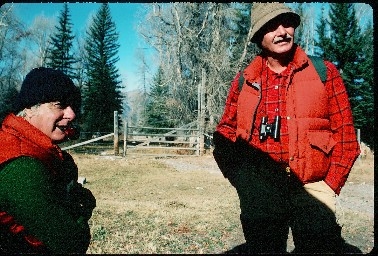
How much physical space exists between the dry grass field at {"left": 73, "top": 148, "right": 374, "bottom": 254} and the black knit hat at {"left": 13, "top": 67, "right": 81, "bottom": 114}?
273cm

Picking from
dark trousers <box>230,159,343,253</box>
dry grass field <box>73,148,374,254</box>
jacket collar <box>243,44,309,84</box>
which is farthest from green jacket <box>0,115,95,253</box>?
dry grass field <box>73,148,374,254</box>

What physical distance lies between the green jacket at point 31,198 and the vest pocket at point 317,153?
1.52 m

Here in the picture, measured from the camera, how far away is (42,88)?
6.29ft

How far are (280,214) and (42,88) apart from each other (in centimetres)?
176

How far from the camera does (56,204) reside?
5.21 ft

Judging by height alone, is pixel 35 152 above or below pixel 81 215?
above

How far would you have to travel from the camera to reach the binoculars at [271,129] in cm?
253

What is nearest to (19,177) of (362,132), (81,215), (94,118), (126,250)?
(81,215)

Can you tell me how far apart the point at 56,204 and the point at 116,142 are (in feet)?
52.1

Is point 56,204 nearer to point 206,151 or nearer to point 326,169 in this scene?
point 326,169

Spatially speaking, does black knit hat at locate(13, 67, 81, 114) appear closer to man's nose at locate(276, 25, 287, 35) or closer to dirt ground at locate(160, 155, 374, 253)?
man's nose at locate(276, 25, 287, 35)

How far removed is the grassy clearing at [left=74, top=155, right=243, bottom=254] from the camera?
14.9ft

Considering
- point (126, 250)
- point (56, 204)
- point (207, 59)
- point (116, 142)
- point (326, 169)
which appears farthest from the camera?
point (207, 59)

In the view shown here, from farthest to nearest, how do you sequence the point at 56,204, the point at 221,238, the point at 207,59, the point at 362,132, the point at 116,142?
1. the point at 362,132
2. the point at 207,59
3. the point at 116,142
4. the point at 221,238
5. the point at 56,204
